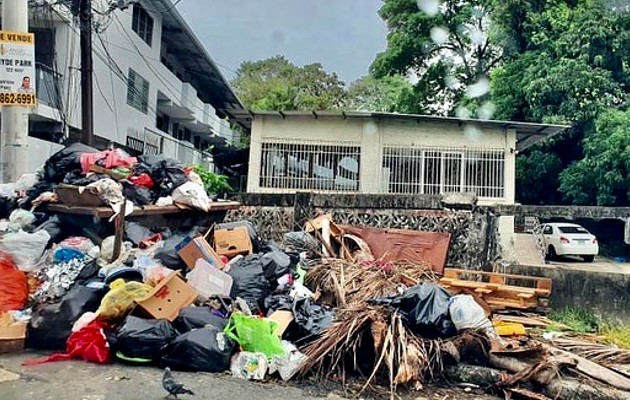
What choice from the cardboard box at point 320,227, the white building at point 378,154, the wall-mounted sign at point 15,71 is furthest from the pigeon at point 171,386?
the white building at point 378,154

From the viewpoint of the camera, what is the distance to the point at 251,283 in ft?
16.8

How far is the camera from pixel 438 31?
2333cm

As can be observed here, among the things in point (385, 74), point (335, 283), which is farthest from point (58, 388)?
point (385, 74)

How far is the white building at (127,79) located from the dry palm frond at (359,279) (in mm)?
8317

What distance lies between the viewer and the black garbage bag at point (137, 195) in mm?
6055

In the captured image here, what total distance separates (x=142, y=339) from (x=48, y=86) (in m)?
11.3

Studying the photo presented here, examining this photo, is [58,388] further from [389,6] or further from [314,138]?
[389,6]

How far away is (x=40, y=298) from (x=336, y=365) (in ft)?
9.08

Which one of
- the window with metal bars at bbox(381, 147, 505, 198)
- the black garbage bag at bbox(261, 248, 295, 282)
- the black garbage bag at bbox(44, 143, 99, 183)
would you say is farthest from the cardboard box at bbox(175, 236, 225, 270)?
the window with metal bars at bbox(381, 147, 505, 198)

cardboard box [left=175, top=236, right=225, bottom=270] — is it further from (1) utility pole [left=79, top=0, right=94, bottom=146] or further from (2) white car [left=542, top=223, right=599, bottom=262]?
(2) white car [left=542, top=223, right=599, bottom=262]

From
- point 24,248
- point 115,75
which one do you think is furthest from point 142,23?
point 24,248

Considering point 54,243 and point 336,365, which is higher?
point 54,243

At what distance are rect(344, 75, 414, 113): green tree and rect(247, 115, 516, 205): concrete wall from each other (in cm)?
1094

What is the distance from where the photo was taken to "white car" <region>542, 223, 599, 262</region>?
16.1 meters
